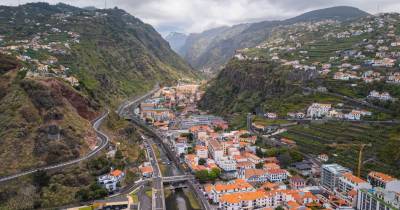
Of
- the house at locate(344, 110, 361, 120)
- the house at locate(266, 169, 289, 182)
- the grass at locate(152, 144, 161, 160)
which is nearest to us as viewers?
the house at locate(266, 169, 289, 182)

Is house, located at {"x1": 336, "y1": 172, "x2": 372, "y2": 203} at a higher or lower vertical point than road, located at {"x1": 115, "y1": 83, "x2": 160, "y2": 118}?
lower

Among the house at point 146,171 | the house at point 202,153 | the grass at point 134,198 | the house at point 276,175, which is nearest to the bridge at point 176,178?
the house at point 146,171

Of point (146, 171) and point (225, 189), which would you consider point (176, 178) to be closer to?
point (146, 171)

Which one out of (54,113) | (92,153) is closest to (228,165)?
(92,153)

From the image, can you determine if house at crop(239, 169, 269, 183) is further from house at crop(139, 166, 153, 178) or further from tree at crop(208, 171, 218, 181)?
house at crop(139, 166, 153, 178)

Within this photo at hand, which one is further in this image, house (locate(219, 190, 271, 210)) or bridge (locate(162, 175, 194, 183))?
bridge (locate(162, 175, 194, 183))

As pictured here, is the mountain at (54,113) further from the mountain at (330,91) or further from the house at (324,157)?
the house at (324,157)

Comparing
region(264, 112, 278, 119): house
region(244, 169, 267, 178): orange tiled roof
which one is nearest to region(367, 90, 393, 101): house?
region(264, 112, 278, 119): house

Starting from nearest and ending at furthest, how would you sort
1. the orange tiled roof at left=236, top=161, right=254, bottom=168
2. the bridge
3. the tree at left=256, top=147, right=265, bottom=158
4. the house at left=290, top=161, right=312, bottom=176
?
the bridge
the house at left=290, top=161, right=312, bottom=176
the orange tiled roof at left=236, top=161, right=254, bottom=168
the tree at left=256, top=147, right=265, bottom=158
